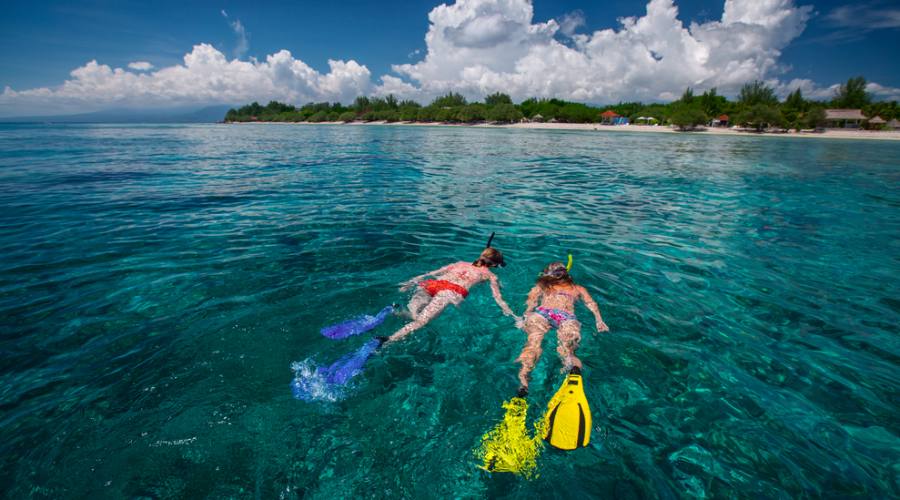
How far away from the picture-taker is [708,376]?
5.08 m

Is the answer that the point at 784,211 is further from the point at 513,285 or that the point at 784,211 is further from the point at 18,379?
the point at 18,379

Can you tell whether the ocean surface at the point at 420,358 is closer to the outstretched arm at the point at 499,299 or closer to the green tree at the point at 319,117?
the outstretched arm at the point at 499,299

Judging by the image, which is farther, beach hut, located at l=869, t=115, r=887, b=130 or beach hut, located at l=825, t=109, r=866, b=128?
beach hut, located at l=825, t=109, r=866, b=128

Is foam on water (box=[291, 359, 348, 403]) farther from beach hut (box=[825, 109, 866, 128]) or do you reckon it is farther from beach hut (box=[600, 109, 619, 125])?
beach hut (box=[600, 109, 619, 125])

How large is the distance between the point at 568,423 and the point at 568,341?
72.5 inches

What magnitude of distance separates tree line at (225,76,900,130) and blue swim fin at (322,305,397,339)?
106244mm

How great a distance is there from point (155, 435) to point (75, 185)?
770 inches

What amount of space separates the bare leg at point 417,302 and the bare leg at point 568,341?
89.0 inches

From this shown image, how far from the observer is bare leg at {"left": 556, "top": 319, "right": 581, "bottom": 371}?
514 centimetres

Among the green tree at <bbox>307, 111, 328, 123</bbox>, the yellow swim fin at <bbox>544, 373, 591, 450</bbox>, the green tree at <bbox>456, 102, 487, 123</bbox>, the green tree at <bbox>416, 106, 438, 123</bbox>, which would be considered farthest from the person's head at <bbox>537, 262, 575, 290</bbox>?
the green tree at <bbox>307, 111, 328, 123</bbox>

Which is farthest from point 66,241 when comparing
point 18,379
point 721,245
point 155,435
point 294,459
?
point 721,245

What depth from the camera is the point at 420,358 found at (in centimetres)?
533

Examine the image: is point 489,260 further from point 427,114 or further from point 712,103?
point 427,114

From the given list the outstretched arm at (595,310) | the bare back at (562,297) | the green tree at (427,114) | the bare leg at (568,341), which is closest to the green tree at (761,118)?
the green tree at (427,114)
